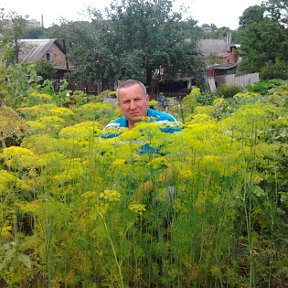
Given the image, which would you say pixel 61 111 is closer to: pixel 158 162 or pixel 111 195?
pixel 158 162

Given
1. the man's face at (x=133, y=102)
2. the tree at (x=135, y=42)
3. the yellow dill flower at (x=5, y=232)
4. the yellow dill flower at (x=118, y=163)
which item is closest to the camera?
Answer: the yellow dill flower at (x=118, y=163)

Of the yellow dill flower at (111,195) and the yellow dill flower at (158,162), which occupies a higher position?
the yellow dill flower at (158,162)

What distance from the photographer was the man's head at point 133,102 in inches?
158

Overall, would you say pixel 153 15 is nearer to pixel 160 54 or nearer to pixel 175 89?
pixel 160 54

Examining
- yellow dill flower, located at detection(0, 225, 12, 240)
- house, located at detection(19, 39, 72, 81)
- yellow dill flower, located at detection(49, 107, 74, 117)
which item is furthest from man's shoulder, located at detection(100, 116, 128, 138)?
house, located at detection(19, 39, 72, 81)

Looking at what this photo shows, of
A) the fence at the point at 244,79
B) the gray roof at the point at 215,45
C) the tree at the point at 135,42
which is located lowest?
the fence at the point at 244,79

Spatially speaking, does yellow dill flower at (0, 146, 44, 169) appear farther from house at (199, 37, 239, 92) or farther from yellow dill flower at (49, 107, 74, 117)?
house at (199, 37, 239, 92)

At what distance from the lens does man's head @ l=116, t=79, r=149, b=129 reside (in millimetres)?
4008

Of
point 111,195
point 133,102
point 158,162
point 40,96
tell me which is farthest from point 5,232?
point 40,96

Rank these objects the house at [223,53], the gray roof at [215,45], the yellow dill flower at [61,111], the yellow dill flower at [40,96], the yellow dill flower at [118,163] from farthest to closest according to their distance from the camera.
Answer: the gray roof at [215,45] → the house at [223,53] → the yellow dill flower at [40,96] → the yellow dill flower at [61,111] → the yellow dill flower at [118,163]

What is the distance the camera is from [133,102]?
402cm

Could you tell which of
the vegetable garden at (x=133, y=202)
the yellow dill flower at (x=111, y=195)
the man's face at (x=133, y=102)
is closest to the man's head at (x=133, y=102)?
the man's face at (x=133, y=102)

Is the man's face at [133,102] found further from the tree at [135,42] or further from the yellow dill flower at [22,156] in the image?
the tree at [135,42]

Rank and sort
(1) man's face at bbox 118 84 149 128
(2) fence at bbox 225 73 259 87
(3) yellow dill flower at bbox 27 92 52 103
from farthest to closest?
(2) fence at bbox 225 73 259 87 < (3) yellow dill flower at bbox 27 92 52 103 < (1) man's face at bbox 118 84 149 128
